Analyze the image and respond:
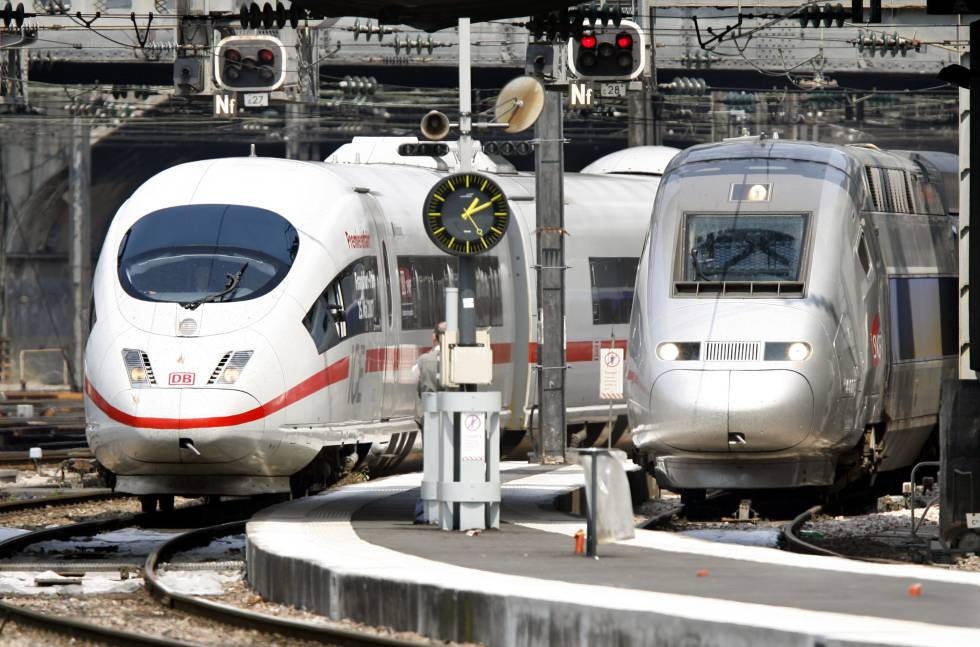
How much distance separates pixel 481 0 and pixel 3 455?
1505cm

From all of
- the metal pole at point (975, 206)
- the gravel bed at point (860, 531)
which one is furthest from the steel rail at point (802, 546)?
the metal pole at point (975, 206)

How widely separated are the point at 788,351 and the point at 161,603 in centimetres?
617

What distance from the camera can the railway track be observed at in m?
11.9

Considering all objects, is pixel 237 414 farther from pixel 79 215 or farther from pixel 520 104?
pixel 79 215

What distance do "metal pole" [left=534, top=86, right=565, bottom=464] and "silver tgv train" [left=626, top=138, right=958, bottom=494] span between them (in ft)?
16.1

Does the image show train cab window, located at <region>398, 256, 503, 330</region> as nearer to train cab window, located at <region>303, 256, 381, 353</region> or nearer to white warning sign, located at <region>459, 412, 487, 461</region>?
train cab window, located at <region>303, 256, 381, 353</region>

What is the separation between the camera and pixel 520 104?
17406 millimetres

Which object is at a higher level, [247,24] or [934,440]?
[247,24]

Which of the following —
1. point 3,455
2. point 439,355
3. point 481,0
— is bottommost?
point 3,455

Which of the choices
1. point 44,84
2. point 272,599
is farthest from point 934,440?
point 44,84

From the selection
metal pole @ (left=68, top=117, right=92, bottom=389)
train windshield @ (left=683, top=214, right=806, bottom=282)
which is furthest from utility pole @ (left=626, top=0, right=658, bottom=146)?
metal pole @ (left=68, top=117, right=92, bottom=389)

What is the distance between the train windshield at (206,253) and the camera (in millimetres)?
18750

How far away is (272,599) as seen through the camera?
46.1 feet

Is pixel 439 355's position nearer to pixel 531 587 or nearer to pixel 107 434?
pixel 107 434
